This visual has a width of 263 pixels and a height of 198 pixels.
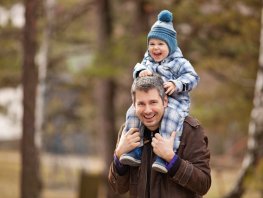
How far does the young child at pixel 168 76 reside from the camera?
404cm

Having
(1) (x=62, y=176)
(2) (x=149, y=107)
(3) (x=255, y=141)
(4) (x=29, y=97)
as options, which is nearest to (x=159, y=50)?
(2) (x=149, y=107)

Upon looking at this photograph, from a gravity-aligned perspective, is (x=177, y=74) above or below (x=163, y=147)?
above

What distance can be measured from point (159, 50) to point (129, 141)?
0.56 meters

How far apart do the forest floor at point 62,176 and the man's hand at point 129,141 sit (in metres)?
12.8

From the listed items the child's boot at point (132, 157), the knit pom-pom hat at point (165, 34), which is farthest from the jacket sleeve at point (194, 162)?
the knit pom-pom hat at point (165, 34)

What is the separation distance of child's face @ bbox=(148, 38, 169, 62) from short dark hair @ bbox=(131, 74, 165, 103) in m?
0.17

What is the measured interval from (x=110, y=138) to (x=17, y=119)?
4.27m

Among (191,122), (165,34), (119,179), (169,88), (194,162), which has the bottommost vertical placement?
(119,179)

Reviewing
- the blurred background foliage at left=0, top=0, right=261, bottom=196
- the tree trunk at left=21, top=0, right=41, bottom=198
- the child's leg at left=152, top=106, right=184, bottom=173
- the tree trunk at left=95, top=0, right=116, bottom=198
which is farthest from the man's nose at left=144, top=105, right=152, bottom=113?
the tree trunk at left=95, top=0, right=116, bottom=198

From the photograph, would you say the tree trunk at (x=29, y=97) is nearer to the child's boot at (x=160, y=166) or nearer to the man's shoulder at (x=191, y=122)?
the man's shoulder at (x=191, y=122)

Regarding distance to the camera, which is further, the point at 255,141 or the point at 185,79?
the point at 255,141

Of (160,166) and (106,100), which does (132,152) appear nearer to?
(160,166)

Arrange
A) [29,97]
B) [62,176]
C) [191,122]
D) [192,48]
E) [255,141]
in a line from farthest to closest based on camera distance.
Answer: [62,176] < [192,48] < [255,141] < [29,97] < [191,122]

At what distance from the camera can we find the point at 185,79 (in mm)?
4137
